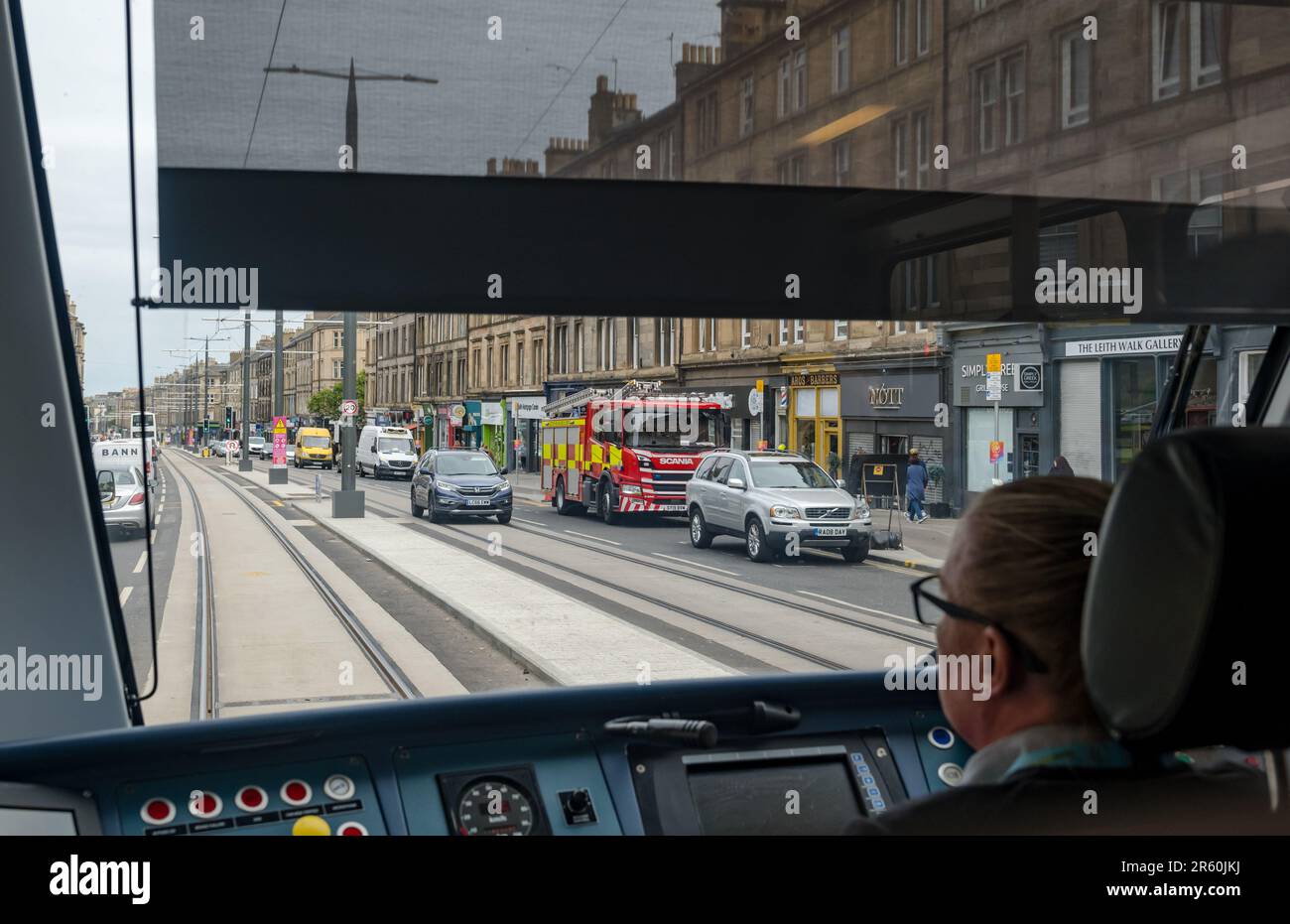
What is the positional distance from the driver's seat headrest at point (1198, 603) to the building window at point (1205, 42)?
71.1 inches

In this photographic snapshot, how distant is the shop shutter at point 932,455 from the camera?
3220 millimetres

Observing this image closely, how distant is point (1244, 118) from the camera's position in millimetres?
3066

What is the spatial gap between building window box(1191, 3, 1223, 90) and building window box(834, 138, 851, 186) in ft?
2.80

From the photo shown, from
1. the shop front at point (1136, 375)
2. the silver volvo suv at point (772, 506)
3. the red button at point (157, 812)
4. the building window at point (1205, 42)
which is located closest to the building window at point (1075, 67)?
the building window at point (1205, 42)

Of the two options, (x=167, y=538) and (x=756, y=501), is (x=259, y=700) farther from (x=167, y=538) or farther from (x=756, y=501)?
(x=756, y=501)

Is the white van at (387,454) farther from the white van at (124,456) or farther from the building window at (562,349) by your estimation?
the white van at (124,456)

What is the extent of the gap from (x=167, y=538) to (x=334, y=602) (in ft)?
9.72

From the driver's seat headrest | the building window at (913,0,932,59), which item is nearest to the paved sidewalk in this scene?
the building window at (913,0,932,59)

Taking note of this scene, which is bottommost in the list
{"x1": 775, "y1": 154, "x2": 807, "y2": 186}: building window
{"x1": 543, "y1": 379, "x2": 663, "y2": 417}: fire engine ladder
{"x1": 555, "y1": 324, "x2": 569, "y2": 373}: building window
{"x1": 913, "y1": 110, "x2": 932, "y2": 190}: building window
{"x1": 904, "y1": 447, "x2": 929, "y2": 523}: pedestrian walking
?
{"x1": 904, "y1": 447, "x2": 929, "y2": 523}: pedestrian walking

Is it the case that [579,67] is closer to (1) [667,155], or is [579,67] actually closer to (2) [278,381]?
(1) [667,155]

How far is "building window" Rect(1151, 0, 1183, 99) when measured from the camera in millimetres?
2717

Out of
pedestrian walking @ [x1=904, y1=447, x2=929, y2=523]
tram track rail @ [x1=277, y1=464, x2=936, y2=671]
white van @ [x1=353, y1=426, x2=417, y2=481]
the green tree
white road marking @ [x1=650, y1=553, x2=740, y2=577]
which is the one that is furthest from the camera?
white van @ [x1=353, y1=426, x2=417, y2=481]

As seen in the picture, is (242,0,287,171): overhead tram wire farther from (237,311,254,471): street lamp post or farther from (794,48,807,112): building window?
(794,48,807,112): building window

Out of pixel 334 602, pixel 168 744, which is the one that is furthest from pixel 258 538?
pixel 168 744
